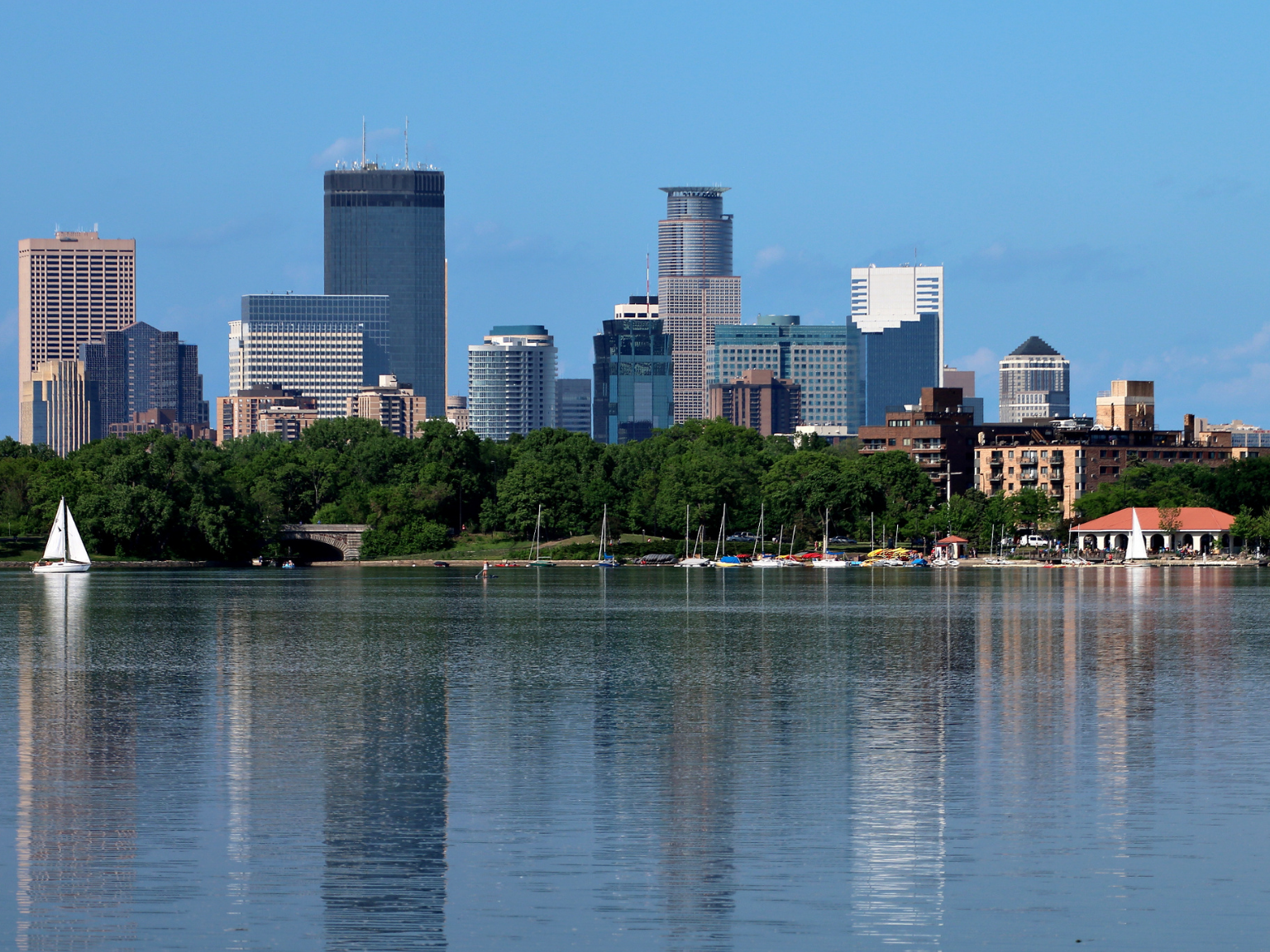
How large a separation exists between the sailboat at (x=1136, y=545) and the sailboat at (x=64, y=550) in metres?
112

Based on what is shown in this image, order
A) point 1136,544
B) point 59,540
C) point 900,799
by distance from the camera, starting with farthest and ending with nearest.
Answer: point 1136,544 < point 59,540 < point 900,799

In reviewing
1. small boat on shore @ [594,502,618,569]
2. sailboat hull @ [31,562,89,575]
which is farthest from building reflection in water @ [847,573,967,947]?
small boat on shore @ [594,502,618,569]

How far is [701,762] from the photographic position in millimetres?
34531

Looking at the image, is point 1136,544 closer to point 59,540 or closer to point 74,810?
point 59,540

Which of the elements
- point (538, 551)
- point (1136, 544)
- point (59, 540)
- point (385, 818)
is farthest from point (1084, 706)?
point (1136, 544)

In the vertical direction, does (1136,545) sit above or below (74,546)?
below

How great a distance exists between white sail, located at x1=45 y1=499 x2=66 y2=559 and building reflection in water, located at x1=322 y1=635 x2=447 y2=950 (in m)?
115

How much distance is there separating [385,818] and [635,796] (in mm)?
4556

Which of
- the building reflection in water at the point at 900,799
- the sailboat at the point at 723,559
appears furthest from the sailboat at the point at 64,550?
the building reflection in water at the point at 900,799

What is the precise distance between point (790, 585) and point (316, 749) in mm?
101382

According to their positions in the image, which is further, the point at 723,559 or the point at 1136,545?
the point at 1136,545

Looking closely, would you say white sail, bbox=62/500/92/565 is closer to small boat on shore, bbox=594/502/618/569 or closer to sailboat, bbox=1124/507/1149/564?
small boat on shore, bbox=594/502/618/569

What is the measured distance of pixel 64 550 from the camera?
156250mm

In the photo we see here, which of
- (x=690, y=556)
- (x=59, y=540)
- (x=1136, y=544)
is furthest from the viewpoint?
(x=690, y=556)
